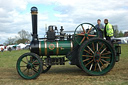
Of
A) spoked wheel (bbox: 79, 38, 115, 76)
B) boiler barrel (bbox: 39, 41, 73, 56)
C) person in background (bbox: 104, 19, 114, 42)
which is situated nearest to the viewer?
spoked wheel (bbox: 79, 38, 115, 76)

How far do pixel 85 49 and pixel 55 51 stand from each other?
1173 mm

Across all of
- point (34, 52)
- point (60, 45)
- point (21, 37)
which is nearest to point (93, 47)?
point (60, 45)

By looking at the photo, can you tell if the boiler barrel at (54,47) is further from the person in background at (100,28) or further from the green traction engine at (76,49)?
the person in background at (100,28)

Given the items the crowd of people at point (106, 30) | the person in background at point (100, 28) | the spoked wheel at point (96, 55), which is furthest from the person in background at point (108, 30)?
the spoked wheel at point (96, 55)

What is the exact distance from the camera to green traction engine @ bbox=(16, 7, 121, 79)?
6.12 metres

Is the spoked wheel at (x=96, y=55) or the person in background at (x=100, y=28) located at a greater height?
the person in background at (x=100, y=28)

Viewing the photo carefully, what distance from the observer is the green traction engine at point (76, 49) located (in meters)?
6.12

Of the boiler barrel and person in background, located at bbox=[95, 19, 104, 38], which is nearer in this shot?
the boiler barrel

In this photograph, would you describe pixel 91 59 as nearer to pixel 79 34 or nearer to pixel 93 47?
pixel 93 47

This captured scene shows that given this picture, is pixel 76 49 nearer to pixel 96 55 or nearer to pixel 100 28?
pixel 96 55

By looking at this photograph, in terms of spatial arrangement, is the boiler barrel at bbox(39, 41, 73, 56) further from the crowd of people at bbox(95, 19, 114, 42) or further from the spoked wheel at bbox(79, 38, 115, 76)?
the crowd of people at bbox(95, 19, 114, 42)

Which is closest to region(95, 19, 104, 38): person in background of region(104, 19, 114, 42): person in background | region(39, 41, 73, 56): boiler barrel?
region(104, 19, 114, 42): person in background

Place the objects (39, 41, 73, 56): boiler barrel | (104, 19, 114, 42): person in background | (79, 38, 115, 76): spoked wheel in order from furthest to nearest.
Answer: (104, 19, 114, 42): person in background < (39, 41, 73, 56): boiler barrel < (79, 38, 115, 76): spoked wheel

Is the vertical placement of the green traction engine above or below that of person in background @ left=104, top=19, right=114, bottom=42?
below
